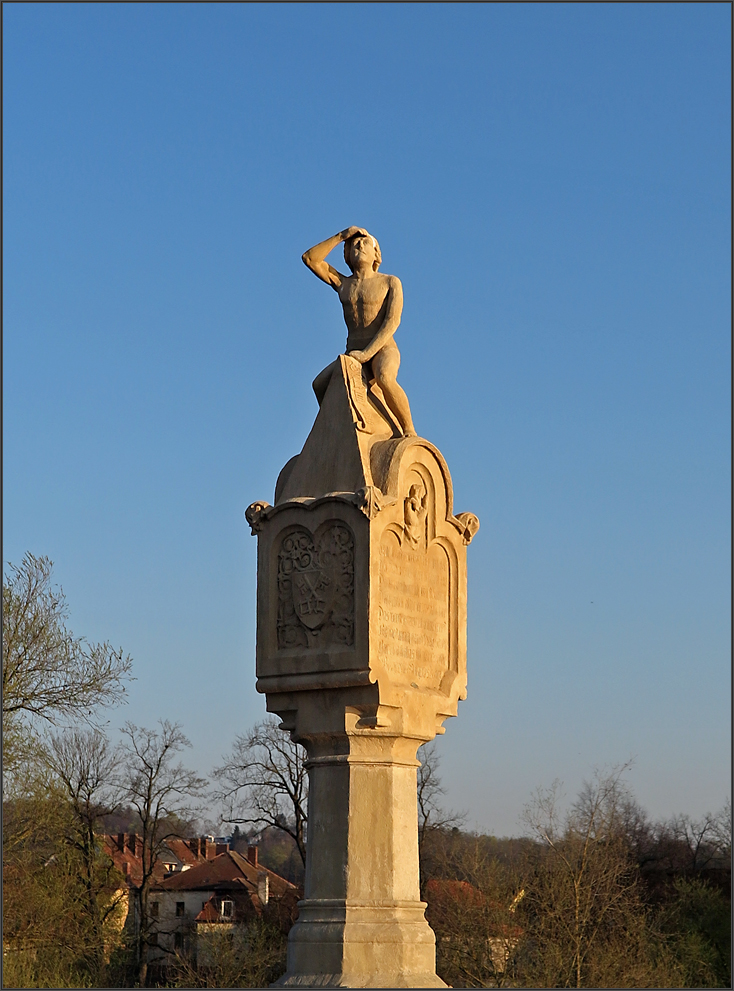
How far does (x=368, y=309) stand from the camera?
11516mm

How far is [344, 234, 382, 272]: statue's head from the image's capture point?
11625 millimetres

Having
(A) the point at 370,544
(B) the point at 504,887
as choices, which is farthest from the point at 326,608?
(B) the point at 504,887

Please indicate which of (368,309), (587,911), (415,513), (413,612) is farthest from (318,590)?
(587,911)

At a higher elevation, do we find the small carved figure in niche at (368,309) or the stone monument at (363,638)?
the small carved figure in niche at (368,309)

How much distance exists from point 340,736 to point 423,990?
6.30 feet

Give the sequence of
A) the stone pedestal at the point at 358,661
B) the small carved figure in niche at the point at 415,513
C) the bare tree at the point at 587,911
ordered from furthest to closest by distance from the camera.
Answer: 1. the bare tree at the point at 587,911
2. the small carved figure in niche at the point at 415,513
3. the stone pedestal at the point at 358,661

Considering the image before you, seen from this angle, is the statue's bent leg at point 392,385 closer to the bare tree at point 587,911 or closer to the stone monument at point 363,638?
the stone monument at point 363,638

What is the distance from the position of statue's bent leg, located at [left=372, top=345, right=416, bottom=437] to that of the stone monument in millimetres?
12

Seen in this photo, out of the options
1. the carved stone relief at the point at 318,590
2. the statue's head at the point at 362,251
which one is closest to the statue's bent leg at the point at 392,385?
→ the statue's head at the point at 362,251

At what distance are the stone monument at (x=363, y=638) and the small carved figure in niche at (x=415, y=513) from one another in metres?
0.01

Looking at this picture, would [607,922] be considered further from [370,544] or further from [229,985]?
[370,544]

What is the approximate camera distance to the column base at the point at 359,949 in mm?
10000

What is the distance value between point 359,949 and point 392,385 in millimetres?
4378

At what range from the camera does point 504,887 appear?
33.4 meters
